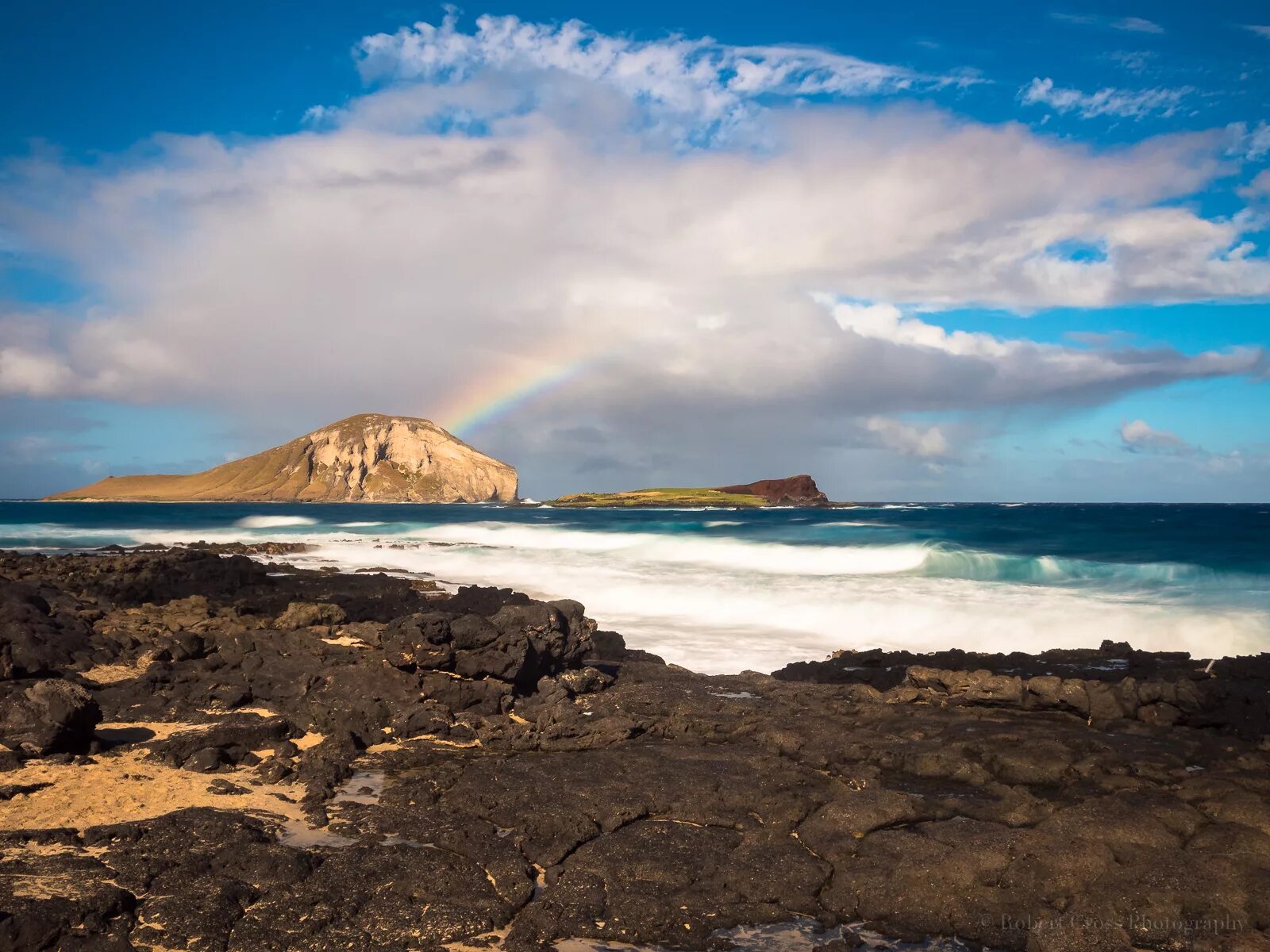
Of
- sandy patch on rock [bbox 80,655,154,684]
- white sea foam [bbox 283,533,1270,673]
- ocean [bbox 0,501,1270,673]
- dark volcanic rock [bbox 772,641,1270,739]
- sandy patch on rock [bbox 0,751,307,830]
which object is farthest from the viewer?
ocean [bbox 0,501,1270,673]

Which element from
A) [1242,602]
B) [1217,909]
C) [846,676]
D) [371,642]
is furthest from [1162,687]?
[1242,602]

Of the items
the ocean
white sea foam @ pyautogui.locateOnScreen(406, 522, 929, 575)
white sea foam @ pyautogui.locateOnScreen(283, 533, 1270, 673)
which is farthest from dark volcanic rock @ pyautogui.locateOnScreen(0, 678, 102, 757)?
white sea foam @ pyautogui.locateOnScreen(406, 522, 929, 575)

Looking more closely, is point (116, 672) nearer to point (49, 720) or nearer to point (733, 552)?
point (49, 720)

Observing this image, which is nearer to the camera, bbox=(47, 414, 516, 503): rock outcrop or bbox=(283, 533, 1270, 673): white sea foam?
bbox=(283, 533, 1270, 673): white sea foam

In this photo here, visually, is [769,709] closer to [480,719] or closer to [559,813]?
[480,719]

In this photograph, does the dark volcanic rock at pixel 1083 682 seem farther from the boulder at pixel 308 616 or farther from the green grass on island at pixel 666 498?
the green grass on island at pixel 666 498

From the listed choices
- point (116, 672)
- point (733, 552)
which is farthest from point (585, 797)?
point (733, 552)

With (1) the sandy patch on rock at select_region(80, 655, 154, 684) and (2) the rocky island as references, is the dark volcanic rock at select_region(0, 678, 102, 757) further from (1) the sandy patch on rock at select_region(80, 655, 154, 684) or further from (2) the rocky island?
(2) the rocky island
